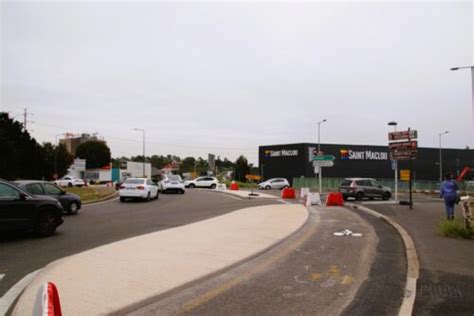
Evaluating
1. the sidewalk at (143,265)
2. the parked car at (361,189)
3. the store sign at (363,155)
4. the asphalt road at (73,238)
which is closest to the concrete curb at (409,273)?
the sidewalk at (143,265)

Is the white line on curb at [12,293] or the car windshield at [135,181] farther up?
the car windshield at [135,181]

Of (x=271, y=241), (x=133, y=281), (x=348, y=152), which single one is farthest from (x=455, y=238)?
(x=348, y=152)

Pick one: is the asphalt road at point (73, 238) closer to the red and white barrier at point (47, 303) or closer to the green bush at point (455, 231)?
the red and white barrier at point (47, 303)

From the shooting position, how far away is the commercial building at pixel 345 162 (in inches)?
2729

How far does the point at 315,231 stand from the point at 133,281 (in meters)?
7.18

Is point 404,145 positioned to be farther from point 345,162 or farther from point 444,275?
point 345,162

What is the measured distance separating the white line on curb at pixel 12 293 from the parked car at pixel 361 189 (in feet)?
81.7

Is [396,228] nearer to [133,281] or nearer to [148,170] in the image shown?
[133,281]

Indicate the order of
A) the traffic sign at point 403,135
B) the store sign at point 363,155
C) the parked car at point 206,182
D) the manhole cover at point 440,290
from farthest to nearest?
1. the store sign at point 363,155
2. the parked car at point 206,182
3. the traffic sign at point 403,135
4. the manhole cover at point 440,290

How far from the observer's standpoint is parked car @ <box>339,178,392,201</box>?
97.5ft

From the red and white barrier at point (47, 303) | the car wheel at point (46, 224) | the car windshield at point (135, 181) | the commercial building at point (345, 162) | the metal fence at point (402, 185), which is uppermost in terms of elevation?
the commercial building at point (345, 162)

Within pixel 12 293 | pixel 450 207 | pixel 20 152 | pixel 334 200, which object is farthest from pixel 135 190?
pixel 20 152

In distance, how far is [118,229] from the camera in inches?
518

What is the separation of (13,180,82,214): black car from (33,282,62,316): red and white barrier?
1318 centimetres
